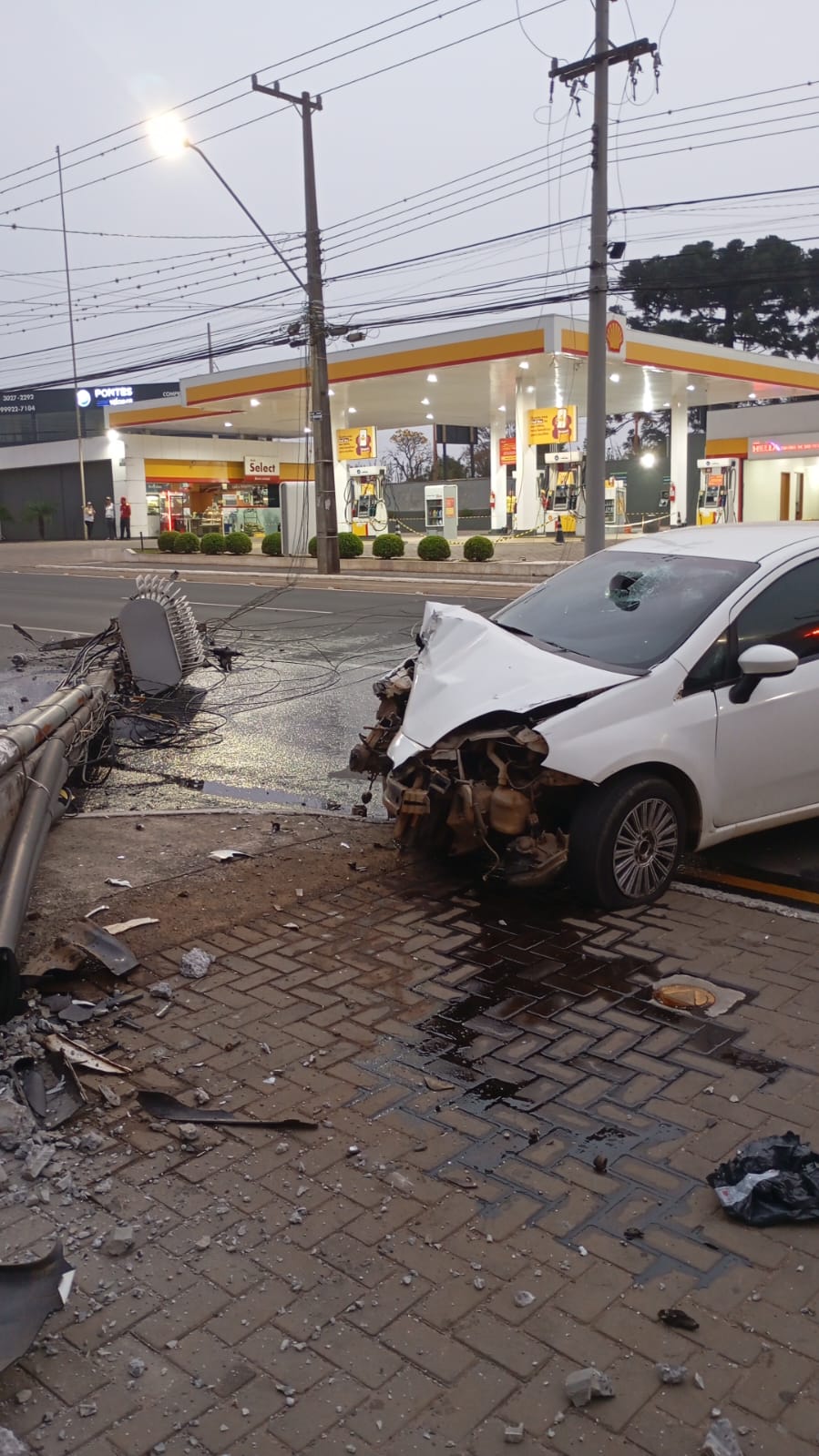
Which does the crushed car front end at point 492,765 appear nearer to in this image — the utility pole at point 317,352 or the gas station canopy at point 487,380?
the gas station canopy at point 487,380

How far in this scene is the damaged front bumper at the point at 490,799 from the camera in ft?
16.8

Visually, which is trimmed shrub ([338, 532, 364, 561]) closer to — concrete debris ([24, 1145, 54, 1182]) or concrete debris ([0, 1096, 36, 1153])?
concrete debris ([0, 1096, 36, 1153])

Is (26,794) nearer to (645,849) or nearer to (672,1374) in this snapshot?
(645,849)

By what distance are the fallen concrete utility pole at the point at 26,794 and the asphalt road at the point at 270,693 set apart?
735 mm

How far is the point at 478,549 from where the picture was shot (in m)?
29.0

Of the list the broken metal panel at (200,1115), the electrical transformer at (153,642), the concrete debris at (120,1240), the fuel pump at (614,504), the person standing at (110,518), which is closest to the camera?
the concrete debris at (120,1240)

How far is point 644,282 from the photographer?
228ft

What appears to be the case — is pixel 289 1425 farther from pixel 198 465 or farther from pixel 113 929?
pixel 198 465

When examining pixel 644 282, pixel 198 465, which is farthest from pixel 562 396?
pixel 644 282

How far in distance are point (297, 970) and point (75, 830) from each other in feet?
8.38

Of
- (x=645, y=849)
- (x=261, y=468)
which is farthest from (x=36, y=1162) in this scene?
(x=261, y=468)

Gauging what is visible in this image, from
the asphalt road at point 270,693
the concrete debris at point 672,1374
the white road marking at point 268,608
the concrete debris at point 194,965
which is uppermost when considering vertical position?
the white road marking at point 268,608

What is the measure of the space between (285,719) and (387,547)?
71.6 ft

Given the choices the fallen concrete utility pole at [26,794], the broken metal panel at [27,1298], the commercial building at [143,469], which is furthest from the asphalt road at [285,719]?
the commercial building at [143,469]
